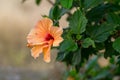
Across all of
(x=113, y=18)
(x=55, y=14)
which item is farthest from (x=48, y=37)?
(x=113, y=18)

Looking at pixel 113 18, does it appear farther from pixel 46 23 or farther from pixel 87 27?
pixel 46 23

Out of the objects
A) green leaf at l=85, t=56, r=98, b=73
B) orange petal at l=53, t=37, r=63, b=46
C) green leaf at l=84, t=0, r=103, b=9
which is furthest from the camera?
green leaf at l=85, t=56, r=98, b=73

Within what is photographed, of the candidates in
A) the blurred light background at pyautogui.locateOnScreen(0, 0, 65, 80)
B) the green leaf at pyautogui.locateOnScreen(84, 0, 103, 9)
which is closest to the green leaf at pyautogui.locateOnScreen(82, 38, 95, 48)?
the green leaf at pyautogui.locateOnScreen(84, 0, 103, 9)

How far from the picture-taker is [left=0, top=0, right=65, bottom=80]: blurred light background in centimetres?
380

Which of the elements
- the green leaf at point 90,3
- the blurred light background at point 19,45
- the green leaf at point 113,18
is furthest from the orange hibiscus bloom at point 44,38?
the blurred light background at point 19,45

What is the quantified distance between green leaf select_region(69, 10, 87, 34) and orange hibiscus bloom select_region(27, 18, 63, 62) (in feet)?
0.19

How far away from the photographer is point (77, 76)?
229 cm

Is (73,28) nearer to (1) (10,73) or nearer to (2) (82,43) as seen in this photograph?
Answer: (2) (82,43)

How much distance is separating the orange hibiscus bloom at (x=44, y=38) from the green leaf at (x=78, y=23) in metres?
0.06

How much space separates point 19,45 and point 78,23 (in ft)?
11.8

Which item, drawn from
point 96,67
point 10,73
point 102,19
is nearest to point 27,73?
point 10,73

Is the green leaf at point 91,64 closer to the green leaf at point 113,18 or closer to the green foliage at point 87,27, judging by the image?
the green foliage at point 87,27

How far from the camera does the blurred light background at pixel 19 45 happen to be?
150 inches

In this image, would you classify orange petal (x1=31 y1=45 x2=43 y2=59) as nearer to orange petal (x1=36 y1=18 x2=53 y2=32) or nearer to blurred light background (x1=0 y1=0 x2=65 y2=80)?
orange petal (x1=36 y1=18 x2=53 y2=32)
